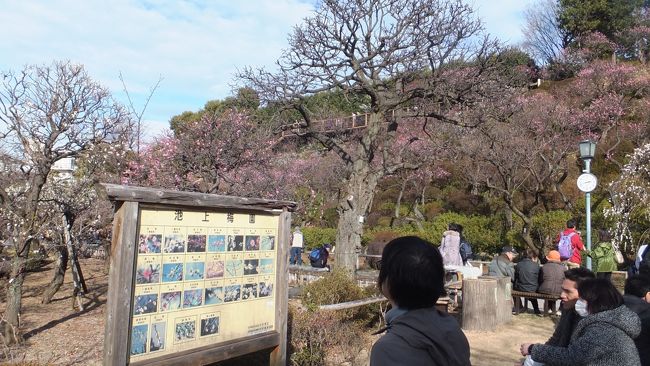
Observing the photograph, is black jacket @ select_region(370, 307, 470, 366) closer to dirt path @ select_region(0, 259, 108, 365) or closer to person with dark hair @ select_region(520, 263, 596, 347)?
person with dark hair @ select_region(520, 263, 596, 347)

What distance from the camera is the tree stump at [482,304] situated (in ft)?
26.2

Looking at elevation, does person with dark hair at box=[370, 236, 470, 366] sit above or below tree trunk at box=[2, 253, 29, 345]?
above

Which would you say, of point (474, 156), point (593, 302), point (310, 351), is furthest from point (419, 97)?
point (474, 156)

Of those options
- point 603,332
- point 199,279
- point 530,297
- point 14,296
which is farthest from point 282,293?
point 530,297

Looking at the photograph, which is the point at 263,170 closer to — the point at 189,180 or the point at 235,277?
the point at 189,180

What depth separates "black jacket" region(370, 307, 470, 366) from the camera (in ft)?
5.23

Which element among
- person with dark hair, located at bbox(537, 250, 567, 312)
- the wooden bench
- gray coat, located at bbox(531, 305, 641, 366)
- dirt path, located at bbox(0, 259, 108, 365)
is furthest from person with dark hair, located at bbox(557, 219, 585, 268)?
dirt path, located at bbox(0, 259, 108, 365)

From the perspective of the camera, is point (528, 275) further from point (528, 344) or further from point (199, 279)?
point (199, 279)

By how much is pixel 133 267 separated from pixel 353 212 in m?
7.73

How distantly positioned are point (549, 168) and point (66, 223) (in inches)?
651

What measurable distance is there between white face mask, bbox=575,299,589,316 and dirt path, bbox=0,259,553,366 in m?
3.46

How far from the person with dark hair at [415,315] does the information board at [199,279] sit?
2.37 metres

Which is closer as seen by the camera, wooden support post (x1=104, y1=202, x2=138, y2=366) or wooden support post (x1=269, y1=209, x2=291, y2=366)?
wooden support post (x1=104, y1=202, x2=138, y2=366)

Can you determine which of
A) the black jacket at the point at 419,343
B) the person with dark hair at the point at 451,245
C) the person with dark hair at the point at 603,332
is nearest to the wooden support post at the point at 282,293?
the person with dark hair at the point at 603,332
